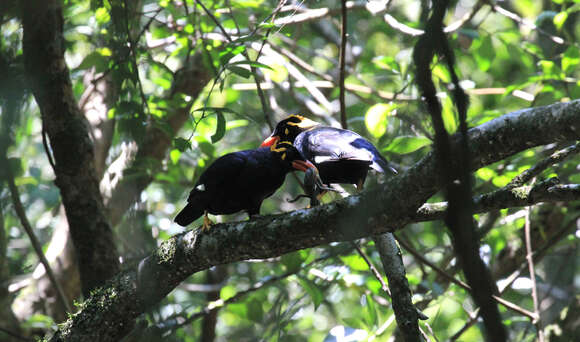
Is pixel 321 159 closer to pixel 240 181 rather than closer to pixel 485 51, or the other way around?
pixel 240 181

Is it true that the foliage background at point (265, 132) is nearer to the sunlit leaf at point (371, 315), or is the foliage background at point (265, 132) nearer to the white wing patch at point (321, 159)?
the sunlit leaf at point (371, 315)

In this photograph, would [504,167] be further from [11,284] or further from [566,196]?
[11,284]

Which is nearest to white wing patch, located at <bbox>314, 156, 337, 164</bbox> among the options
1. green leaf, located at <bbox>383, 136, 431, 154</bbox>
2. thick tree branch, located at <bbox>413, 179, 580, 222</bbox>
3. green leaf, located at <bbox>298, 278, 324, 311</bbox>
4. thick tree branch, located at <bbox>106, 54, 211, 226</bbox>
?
green leaf, located at <bbox>383, 136, 431, 154</bbox>

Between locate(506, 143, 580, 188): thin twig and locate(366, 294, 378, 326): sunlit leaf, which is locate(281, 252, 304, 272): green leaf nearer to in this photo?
locate(366, 294, 378, 326): sunlit leaf

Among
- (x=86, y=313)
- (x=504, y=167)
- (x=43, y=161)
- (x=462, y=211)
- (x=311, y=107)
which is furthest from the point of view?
(x=43, y=161)

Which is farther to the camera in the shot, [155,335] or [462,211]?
[155,335]

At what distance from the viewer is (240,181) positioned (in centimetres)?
377

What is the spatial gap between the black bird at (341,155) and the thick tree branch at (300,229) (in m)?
1.29

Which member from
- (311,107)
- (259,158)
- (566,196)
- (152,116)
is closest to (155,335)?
(259,158)

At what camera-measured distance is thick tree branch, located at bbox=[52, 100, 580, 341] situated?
2109mm

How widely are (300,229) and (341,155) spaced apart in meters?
1.51

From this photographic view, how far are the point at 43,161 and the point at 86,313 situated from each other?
6.43 m

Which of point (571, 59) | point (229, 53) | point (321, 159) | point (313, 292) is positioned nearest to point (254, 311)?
point (313, 292)

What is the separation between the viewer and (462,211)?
3.30 ft
